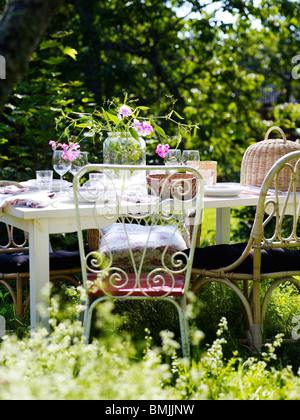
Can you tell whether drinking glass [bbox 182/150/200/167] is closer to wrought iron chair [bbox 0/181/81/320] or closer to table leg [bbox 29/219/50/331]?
wrought iron chair [bbox 0/181/81/320]

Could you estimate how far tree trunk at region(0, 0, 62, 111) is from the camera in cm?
164

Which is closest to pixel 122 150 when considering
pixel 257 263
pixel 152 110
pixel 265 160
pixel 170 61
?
pixel 265 160

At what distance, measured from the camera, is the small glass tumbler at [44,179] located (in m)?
3.01

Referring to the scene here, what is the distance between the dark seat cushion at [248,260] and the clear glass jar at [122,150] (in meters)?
0.66

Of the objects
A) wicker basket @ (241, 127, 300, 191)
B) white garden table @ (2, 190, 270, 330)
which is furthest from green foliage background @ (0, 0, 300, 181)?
white garden table @ (2, 190, 270, 330)

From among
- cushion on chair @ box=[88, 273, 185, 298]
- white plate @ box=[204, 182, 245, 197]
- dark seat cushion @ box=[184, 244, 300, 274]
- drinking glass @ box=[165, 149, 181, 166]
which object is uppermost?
drinking glass @ box=[165, 149, 181, 166]

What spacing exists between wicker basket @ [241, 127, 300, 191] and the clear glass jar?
734 mm

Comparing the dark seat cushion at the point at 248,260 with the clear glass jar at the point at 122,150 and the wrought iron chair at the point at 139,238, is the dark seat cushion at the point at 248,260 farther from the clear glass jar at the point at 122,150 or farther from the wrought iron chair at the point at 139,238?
the clear glass jar at the point at 122,150

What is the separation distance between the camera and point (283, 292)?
4.04 m

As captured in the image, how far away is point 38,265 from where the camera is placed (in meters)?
2.66

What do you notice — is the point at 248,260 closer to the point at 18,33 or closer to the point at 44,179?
the point at 44,179

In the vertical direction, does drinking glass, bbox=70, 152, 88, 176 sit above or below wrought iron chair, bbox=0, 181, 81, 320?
above

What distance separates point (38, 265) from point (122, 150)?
80cm
